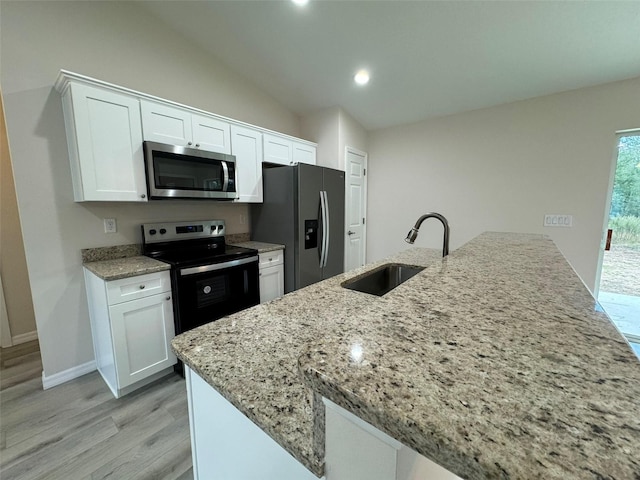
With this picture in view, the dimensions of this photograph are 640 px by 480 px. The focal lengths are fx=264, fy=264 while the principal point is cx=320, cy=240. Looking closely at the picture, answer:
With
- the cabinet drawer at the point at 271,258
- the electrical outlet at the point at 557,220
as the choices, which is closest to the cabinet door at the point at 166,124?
the cabinet drawer at the point at 271,258

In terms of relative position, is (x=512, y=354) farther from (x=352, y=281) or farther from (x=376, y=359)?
(x=352, y=281)

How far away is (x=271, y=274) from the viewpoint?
2721mm

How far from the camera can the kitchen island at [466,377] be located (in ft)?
0.83

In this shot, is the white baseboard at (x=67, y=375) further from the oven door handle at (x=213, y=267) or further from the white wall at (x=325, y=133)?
the white wall at (x=325, y=133)

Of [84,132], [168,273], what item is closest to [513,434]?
[168,273]

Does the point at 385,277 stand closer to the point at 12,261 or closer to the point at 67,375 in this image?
the point at 67,375

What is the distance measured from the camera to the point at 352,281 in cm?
140

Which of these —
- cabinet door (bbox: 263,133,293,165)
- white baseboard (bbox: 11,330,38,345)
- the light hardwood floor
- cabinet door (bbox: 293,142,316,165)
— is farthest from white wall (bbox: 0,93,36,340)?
cabinet door (bbox: 293,142,316,165)

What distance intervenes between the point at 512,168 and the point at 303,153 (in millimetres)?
2485

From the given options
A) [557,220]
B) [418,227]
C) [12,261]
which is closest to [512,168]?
[557,220]

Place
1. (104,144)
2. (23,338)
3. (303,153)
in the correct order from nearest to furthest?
(104,144), (23,338), (303,153)

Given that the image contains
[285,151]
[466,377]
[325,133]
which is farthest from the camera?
[325,133]

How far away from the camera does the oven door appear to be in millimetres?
1984

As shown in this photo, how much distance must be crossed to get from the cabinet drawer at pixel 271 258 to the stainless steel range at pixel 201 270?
12cm
